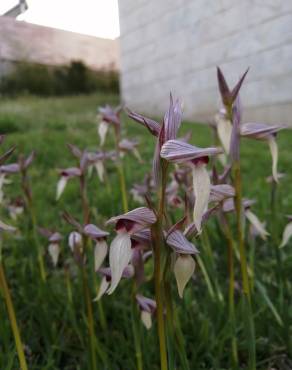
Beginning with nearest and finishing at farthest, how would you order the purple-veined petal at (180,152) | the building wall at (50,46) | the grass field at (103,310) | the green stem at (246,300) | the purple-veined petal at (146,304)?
the purple-veined petal at (180,152) → the green stem at (246,300) → the purple-veined petal at (146,304) → the grass field at (103,310) → the building wall at (50,46)

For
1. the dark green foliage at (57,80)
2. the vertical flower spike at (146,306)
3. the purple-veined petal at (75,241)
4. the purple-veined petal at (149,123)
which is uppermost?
the dark green foliage at (57,80)


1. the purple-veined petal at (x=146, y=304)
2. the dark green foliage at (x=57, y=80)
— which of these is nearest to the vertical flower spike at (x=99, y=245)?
the purple-veined petal at (x=146, y=304)

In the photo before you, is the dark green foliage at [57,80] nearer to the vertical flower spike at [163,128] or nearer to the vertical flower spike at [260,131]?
the vertical flower spike at [260,131]

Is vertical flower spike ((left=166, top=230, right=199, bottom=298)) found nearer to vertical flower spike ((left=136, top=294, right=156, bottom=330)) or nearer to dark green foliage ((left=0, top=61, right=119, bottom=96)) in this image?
vertical flower spike ((left=136, top=294, right=156, bottom=330))

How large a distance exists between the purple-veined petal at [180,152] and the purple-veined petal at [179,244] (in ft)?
0.30

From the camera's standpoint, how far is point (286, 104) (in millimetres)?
5371

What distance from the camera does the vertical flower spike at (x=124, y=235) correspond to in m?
0.51

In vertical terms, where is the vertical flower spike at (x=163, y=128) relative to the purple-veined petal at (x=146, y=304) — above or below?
above

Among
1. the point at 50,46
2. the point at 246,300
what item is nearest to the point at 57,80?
the point at 50,46

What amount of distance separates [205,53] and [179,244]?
6127mm

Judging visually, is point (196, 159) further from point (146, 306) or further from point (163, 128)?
point (146, 306)

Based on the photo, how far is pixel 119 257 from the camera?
51 centimetres

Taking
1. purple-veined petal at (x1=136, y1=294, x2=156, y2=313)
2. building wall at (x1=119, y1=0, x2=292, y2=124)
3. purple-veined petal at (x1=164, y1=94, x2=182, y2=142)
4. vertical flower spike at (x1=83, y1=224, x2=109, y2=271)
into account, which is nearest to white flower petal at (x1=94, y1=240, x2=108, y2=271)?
vertical flower spike at (x1=83, y1=224, x2=109, y2=271)

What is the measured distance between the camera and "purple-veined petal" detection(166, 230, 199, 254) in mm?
513
